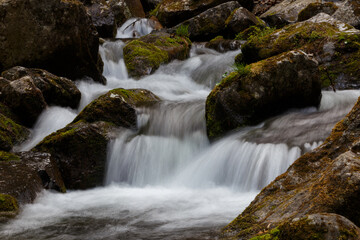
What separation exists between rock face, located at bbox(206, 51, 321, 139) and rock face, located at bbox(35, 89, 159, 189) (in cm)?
217

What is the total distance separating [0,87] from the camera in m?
8.02

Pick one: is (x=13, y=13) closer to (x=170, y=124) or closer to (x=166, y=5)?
(x=170, y=124)

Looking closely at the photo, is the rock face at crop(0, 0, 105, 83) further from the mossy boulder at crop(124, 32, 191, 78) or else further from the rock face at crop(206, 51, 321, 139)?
the rock face at crop(206, 51, 321, 139)

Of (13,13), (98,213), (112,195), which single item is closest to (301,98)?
(112,195)

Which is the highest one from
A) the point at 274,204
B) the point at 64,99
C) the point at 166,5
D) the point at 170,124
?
the point at 166,5

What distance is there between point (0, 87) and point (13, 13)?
2.23m

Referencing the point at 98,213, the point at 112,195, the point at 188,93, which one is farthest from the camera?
the point at 188,93

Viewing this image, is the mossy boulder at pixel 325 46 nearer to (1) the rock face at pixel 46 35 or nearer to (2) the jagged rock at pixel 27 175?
(1) the rock face at pixel 46 35

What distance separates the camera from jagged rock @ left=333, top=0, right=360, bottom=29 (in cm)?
1166

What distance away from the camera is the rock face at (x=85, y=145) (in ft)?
21.8

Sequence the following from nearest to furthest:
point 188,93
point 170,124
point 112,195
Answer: point 112,195 < point 170,124 < point 188,93

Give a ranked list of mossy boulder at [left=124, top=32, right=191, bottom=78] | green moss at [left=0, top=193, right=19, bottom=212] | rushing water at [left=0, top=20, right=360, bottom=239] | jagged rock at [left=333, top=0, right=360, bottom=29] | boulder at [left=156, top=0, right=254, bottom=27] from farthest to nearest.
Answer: boulder at [left=156, top=0, right=254, bottom=27] < mossy boulder at [left=124, top=32, right=191, bottom=78] < jagged rock at [left=333, top=0, right=360, bottom=29] < green moss at [left=0, top=193, right=19, bottom=212] < rushing water at [left=0, top=20, right=360, bottom=239]

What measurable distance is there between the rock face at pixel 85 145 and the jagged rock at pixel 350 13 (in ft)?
29.5

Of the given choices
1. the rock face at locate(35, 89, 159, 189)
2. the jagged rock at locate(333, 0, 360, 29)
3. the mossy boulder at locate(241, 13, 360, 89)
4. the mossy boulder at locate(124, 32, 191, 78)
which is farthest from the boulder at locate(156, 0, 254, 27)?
the rock face at locate(35, 89, 159, 189)
